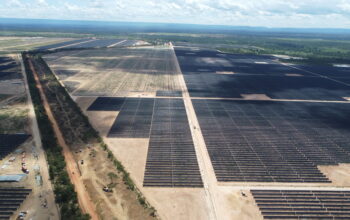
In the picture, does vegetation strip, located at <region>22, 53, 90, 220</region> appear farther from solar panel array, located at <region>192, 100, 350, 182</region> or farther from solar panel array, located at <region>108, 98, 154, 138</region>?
solar panel array, located at <region>192, 100, 350, 182</region>

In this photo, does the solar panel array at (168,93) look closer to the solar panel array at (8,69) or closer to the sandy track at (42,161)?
the sandy track at (42,161)

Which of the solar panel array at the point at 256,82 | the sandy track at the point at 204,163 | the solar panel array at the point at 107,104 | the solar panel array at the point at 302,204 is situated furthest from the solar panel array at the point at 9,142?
the solar panel array at the point at 256,82

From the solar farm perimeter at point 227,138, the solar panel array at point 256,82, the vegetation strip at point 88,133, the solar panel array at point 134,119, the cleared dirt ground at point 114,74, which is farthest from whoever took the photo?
the solar panel array at point 256,82

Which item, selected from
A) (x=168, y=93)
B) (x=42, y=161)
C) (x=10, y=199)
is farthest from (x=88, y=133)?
(x=168, y=93)

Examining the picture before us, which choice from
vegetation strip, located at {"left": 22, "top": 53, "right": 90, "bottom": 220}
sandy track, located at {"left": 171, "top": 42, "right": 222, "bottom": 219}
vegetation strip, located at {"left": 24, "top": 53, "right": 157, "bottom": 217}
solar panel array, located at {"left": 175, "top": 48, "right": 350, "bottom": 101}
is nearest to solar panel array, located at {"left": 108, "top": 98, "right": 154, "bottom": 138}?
vegetation strip, located at {"left": 24, "top": 53, "right": 157, "bottom": 217}

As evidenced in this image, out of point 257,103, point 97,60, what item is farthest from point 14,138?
point 97,60

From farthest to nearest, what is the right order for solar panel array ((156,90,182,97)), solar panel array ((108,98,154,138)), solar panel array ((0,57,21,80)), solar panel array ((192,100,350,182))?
1. solar panel array ((0,57,21,80))
2. solar panel array ((156,90,182,97))
3. solar panel array ((108,98,154,138))
4. solar panel array ((192,100,350,182))

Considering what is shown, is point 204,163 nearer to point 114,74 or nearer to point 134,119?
point 134,119
